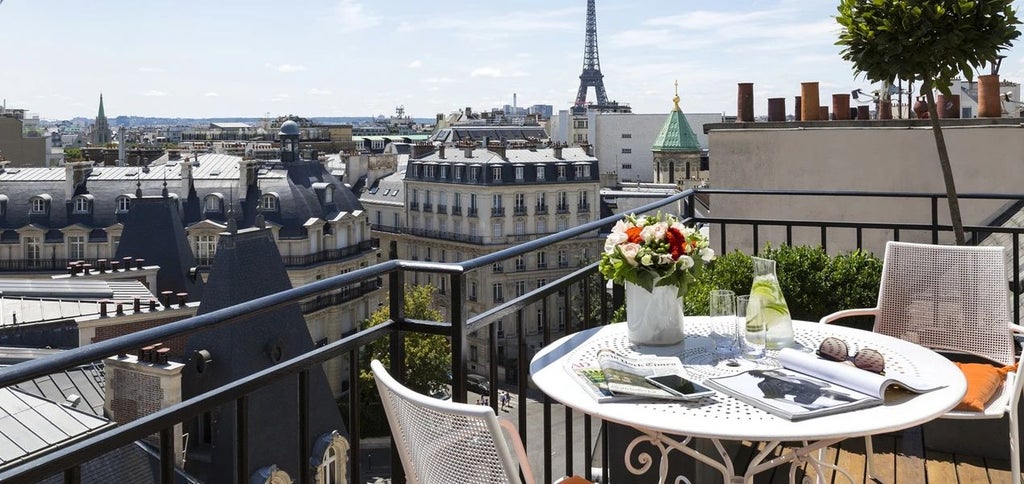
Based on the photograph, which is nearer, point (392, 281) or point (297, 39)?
point (392, 281)

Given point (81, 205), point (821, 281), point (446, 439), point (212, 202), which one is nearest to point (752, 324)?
point (446, 439)

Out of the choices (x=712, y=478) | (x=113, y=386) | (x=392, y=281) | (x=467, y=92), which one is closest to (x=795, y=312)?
(x=712, y=478)

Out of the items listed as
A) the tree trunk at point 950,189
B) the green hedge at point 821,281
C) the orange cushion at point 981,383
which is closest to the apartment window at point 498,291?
the tree trunk at point 950,189

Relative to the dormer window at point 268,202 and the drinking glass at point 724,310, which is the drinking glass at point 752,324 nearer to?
the drinking glass at point 724,310

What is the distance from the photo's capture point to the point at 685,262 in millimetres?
2824

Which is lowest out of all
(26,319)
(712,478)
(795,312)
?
(26,319)

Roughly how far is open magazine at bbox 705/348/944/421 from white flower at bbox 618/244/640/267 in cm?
47

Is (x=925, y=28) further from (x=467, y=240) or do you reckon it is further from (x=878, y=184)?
(x=467, y=240)

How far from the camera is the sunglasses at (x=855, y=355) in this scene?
8.47ft

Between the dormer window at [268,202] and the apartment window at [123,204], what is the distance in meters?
5.47

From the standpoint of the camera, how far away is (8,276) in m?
37.9

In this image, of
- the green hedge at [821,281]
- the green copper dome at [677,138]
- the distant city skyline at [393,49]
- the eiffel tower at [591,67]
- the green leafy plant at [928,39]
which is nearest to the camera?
the green hedge at [821,281]

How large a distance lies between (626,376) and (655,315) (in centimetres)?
47

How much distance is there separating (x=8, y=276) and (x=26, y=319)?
20.2 m
